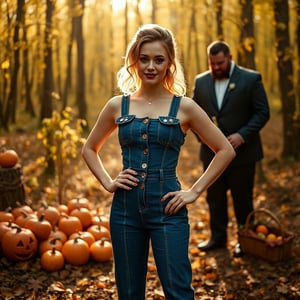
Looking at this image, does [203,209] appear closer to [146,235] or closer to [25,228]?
[25,228]

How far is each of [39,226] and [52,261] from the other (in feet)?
1.44

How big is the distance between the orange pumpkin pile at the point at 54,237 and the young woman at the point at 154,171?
7.05ft

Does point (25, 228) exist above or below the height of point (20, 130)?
below

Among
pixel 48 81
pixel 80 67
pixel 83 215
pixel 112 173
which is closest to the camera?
pixel 83 215

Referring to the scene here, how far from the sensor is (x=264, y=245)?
15.7ft

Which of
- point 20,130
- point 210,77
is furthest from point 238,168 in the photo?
point 20,130

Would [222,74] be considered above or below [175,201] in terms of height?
above

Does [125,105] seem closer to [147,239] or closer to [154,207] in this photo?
[154,207]

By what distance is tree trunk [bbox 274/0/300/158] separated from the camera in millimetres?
8297

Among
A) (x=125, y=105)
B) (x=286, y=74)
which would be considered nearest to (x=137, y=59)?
(x=125, y=105)

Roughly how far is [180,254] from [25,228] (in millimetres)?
2774

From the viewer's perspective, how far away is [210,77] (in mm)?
5016

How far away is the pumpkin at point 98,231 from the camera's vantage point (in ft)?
16.9

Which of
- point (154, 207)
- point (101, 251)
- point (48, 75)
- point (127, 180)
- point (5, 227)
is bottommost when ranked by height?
point (101, 251)
